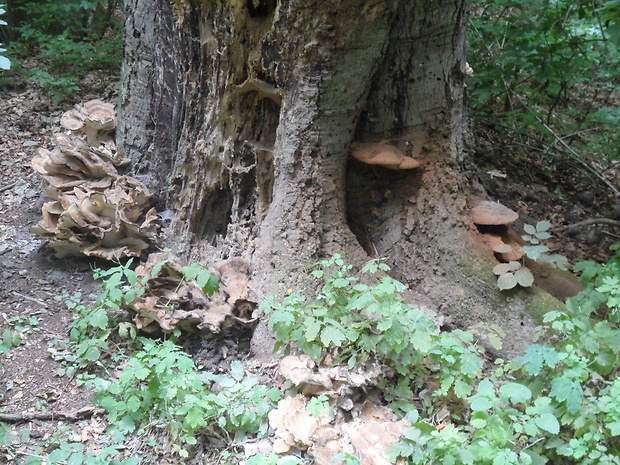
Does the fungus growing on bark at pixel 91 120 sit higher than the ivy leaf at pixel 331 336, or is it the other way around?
the fungus growing on bark at pixel 91 120

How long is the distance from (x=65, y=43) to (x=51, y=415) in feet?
20.9

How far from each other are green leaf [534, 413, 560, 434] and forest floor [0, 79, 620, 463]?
243 centimetres

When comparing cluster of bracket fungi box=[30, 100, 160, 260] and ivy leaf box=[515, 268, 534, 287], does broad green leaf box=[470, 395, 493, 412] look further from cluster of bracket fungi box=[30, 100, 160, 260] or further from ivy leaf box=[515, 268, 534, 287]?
cluster of bracket fungi box=[30, 100, 160, 260]

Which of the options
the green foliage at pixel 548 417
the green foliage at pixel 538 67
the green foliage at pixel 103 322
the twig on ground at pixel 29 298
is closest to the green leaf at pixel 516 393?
the green foliage at pixel 548 417

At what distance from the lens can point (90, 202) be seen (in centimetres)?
488

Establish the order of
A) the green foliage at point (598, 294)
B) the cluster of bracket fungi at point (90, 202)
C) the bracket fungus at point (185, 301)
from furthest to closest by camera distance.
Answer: the cluster of bracket fungi at point (90, 202)
the bracket fungus at point (185, 301)
the green foliage at point (598, 294)

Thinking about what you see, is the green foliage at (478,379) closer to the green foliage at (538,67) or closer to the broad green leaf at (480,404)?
the broad green leaf at (480,404)

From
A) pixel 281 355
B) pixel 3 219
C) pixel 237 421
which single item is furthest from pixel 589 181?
pixel 3 219

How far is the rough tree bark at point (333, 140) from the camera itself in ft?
13.3

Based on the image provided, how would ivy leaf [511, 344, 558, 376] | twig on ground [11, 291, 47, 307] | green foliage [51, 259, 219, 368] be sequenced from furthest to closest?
twig on ground [11, 291, 47, 307]
green foliage [51, 259, 219, 368]
ivy leaf [511, 344, 558, 376]

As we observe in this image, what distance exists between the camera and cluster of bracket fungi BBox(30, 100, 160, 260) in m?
4.86

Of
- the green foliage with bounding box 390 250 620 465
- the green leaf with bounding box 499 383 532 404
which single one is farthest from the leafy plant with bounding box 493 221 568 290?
the green leaf with bounding box 499 383 532 404

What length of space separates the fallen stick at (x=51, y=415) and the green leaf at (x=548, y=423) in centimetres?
289

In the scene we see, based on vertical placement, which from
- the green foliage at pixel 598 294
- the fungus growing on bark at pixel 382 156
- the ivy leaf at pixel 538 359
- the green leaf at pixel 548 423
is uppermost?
the fungus growing on bark at pixel 382 156
